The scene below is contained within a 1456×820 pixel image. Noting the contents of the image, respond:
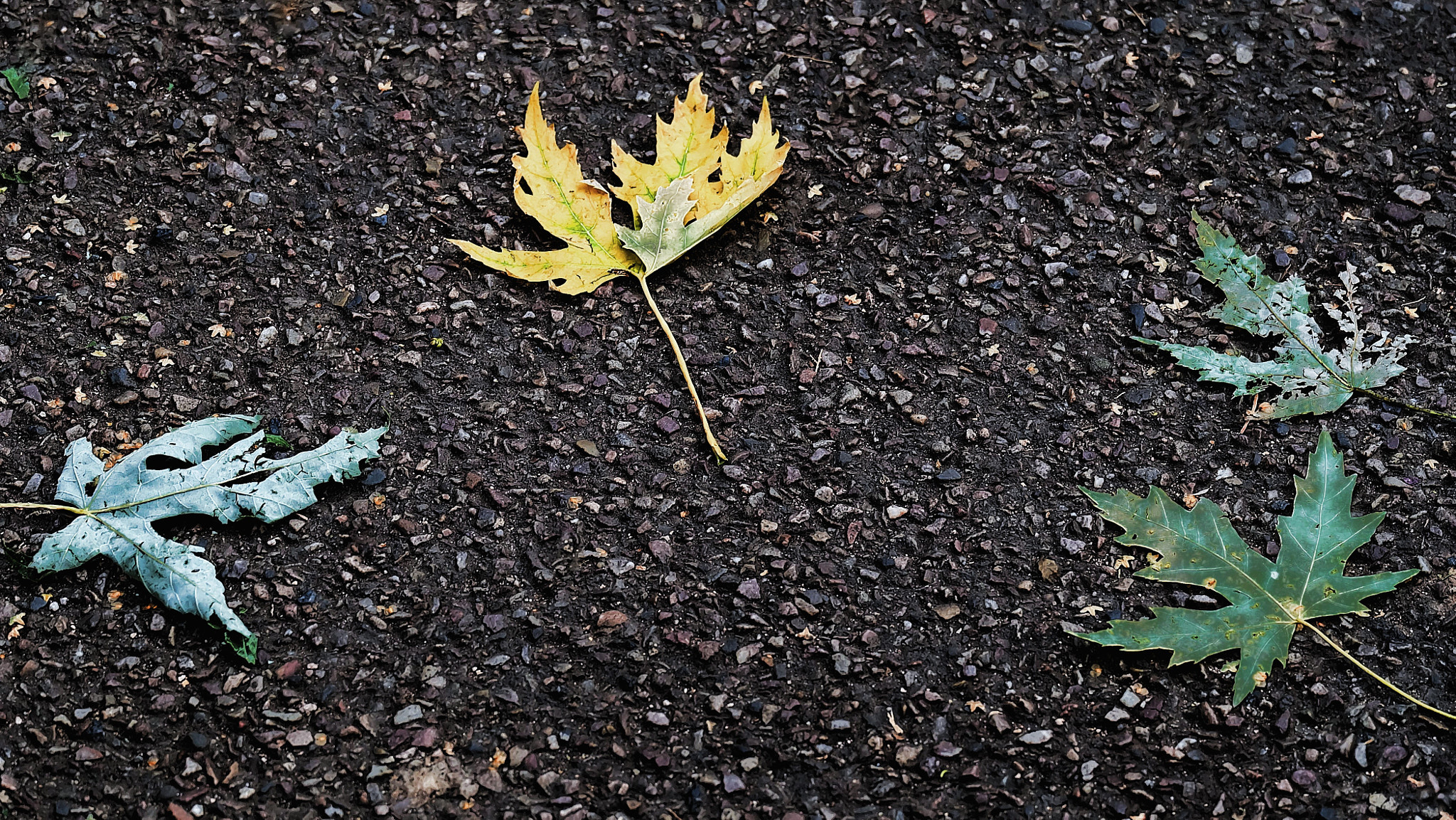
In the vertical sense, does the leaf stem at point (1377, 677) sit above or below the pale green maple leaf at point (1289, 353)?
below

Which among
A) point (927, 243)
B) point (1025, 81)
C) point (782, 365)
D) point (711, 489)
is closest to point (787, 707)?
point (711, 489)

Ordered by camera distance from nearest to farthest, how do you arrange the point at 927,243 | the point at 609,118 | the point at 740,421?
the point at 740,421, the point at 927,243, the point at 609,118

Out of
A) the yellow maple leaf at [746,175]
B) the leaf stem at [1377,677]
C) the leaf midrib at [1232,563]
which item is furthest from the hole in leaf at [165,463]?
the leaf stem at [1377,677]

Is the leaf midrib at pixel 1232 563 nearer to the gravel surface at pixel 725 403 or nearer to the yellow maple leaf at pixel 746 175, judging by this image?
the gravel surface at pixel 725 403

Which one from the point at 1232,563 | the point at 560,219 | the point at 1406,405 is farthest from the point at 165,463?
the point at 1406,405

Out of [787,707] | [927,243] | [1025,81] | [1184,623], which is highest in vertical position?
[1025,81]

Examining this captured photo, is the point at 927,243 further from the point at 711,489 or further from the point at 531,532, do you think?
the point at 531,532
